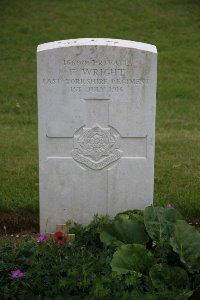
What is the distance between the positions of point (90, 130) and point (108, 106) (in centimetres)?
24

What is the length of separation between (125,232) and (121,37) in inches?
485

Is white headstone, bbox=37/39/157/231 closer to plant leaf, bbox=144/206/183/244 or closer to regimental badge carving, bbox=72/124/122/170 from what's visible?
regimental badge carving, bbox=72/124/122/170

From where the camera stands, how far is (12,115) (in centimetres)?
1012

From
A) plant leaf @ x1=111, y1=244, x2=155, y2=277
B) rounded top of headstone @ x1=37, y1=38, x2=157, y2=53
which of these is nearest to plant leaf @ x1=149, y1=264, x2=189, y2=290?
plant leaf @ x1=111, y1=244, x2=155, y2=277

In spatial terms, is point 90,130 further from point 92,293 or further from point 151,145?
point 92,293

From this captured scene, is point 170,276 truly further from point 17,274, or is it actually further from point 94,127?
point 94,127

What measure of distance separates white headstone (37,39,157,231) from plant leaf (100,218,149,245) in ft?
2.28

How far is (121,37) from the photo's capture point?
1608 cm

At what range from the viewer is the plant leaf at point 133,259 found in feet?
12.7

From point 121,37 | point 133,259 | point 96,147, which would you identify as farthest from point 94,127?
point 121,37

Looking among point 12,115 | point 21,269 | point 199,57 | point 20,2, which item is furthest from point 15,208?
point 20,2

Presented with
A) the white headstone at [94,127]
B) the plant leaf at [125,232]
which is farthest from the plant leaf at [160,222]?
the white headstone at [94,127]

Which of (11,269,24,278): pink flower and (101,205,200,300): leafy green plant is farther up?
(101,205,200,300): leafy green plant

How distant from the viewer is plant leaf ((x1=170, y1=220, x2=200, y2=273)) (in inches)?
152
